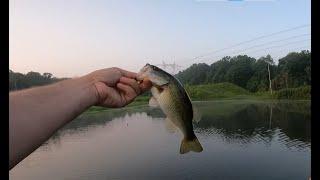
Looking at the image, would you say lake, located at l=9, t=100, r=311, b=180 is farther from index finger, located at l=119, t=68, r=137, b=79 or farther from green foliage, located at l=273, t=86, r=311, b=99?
index finger, located at l=119, t=68, r=137, b=79

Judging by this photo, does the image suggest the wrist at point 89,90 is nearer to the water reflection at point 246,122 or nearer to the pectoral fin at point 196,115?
the pectoral fin at point 196,115

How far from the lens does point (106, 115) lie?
96.2 ft

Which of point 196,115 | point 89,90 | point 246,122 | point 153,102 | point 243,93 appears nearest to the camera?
point 89,90

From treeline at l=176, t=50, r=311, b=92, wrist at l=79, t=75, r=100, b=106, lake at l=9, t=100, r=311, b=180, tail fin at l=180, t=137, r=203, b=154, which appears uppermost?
treeline at l=176, t=50, r=311, b=92

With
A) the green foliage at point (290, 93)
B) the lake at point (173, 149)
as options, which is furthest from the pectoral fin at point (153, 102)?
the green foliage at point (290, 93)

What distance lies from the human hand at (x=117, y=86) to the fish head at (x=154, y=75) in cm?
2

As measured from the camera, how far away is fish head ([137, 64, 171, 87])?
5.00 feet

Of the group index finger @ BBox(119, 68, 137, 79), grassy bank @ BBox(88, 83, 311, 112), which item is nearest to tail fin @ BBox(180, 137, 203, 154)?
index finger @ BBox(119, 68, 137, 79)

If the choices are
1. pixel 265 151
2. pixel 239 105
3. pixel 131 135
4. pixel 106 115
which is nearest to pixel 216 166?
pixel 265 151

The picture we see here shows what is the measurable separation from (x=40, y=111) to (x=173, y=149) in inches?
839

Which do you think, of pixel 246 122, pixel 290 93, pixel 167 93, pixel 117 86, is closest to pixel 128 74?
pixel 117 86

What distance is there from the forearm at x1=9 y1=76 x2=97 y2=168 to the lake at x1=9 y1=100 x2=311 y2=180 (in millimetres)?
12933

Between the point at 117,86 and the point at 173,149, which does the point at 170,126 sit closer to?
the point at 117,86

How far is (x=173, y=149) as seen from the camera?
22281mm
